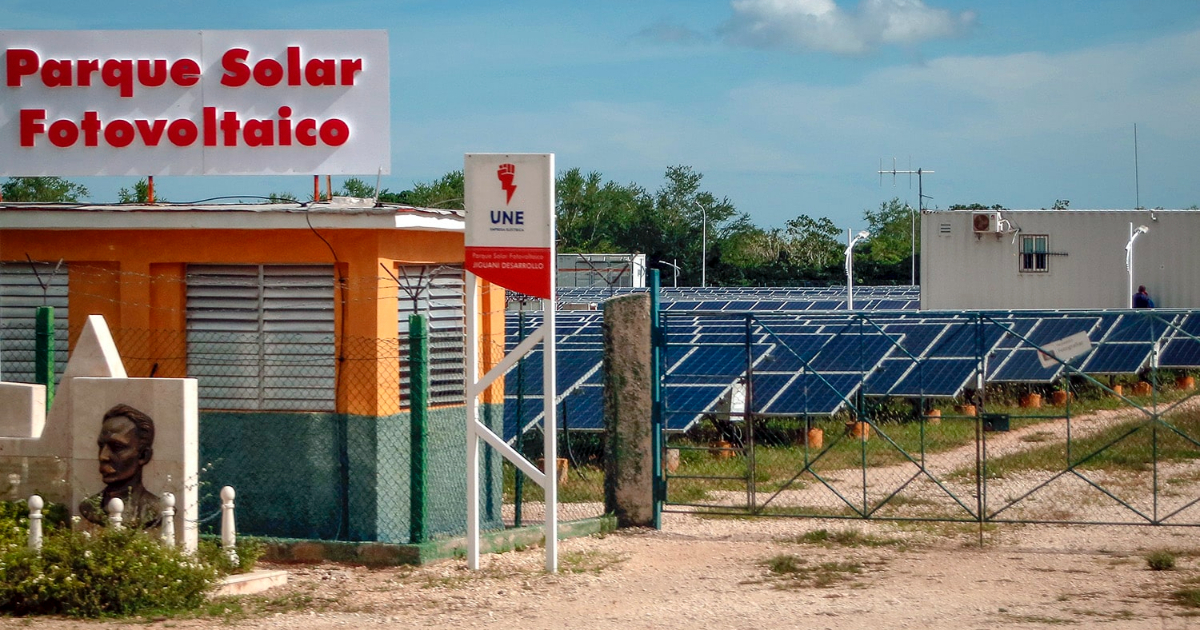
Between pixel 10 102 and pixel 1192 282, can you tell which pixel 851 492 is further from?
pixel 1192 282

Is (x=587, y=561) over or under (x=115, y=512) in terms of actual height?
under

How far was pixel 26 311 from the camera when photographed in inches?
442

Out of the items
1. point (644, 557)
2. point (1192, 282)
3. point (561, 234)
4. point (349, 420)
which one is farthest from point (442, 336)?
point (561, 234)

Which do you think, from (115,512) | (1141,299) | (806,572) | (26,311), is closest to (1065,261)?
(1141,299)

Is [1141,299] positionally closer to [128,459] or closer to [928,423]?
[928,423]

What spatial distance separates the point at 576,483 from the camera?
47.8 ft

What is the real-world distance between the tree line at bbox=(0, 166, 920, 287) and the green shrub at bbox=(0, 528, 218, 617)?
50074 mm

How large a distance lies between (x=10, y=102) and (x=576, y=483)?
23.5ft

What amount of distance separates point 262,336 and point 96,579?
10.2 ft

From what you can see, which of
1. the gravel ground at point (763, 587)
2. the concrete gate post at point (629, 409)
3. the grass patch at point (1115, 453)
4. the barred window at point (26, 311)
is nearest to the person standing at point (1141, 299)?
the grass patch at point (1115, 453)

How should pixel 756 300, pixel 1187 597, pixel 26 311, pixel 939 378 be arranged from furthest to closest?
pixel 756 300, pixel 939 378, pixel 26 311, pixel 1187 597

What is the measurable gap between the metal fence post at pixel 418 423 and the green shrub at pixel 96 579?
2.01 metres

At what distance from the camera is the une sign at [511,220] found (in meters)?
9.36

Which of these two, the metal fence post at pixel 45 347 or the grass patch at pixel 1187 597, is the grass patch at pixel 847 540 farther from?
the metal fence post at pixel 45 347
